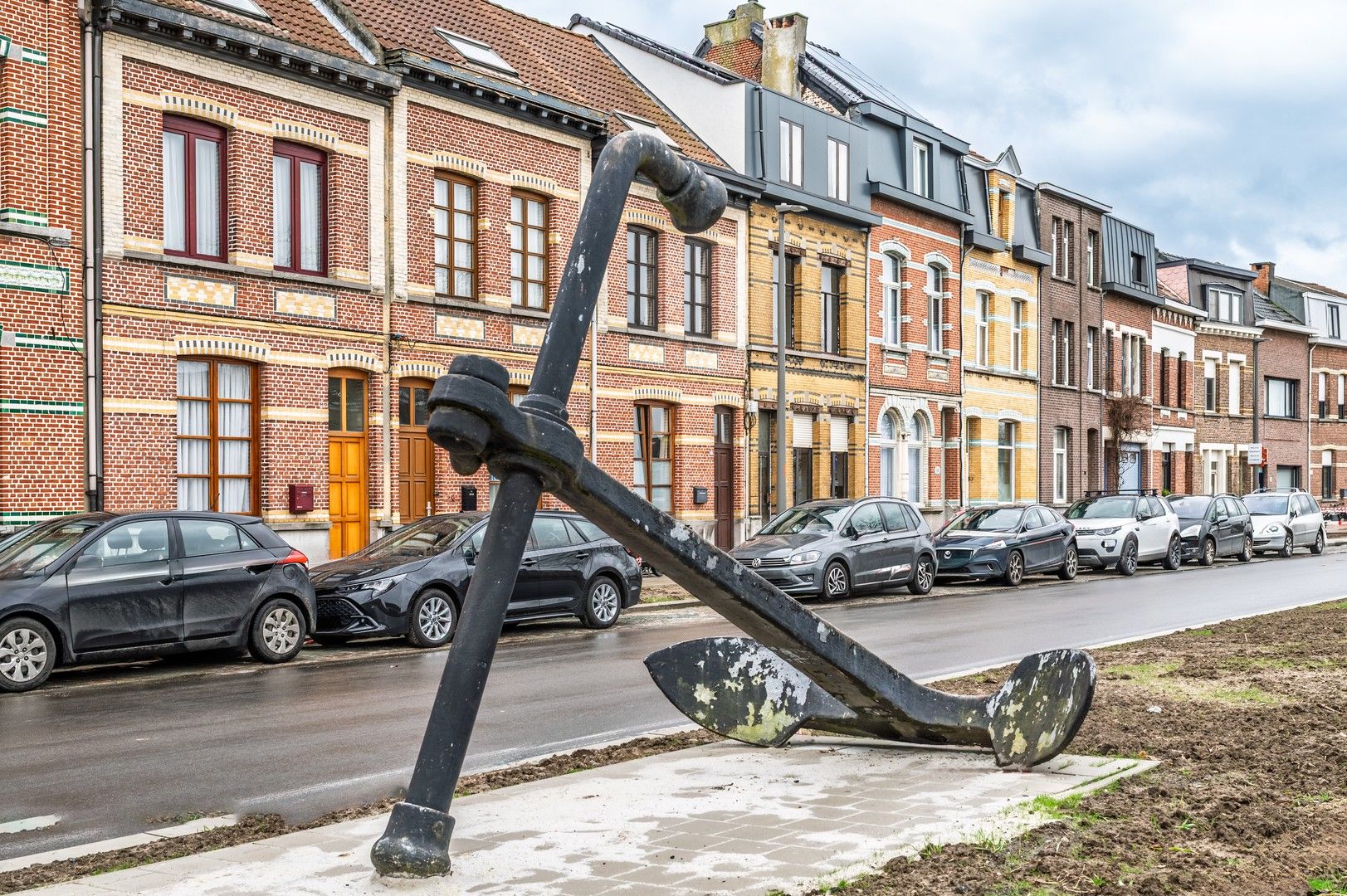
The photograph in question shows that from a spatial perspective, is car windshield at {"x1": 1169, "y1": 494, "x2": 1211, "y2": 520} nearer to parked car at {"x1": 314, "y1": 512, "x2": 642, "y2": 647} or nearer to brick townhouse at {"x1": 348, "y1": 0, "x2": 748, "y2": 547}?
brick townhouse at {"x1": 348, "y1": 0, "x2": 748, "y2": 547}

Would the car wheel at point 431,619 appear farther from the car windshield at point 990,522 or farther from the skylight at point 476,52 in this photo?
the car windshield at point 990,522

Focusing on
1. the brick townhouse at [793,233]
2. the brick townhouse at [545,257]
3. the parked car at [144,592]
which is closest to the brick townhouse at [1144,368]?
the brick townhouse at [793,233]

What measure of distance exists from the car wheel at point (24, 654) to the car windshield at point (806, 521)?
1283 centimetres

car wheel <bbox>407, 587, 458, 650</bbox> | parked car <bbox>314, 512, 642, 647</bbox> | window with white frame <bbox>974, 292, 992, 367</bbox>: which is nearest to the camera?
parked car <bbox>314, 512, 642, 647</bbox>

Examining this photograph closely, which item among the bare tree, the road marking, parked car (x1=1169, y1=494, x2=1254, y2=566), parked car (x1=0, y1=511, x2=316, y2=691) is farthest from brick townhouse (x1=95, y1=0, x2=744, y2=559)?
the bare tree

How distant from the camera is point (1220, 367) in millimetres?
58469

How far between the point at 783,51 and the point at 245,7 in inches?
692

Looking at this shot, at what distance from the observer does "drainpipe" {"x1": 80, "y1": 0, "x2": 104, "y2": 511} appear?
62.6ft

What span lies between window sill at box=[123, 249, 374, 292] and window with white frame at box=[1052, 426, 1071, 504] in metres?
28.8

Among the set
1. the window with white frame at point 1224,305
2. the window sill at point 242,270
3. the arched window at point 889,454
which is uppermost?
the window with white frame at point 1224,305

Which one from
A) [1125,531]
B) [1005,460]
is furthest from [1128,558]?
[1005,460]

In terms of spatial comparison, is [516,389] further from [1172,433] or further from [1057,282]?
[1172,433]

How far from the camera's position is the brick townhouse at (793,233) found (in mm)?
31891

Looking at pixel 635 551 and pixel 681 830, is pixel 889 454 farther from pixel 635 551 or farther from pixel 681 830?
pixel 635 551
